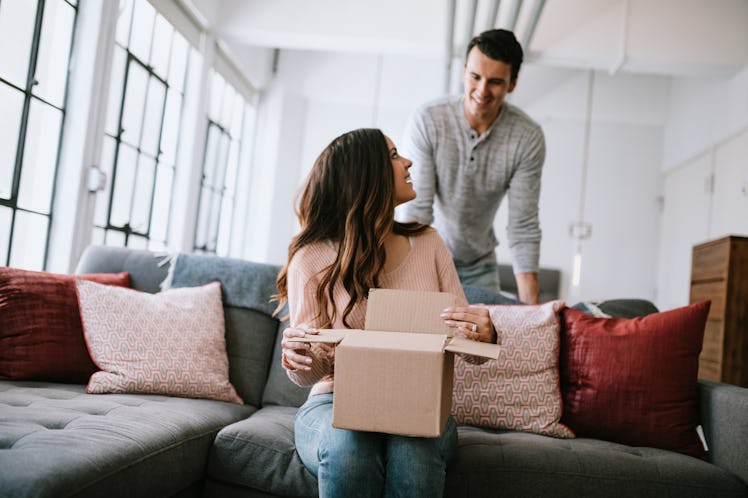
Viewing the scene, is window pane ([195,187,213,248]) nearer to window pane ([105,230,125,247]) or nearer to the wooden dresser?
window pane ([105,230,125,247])

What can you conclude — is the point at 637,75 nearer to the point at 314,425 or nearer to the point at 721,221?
the point at 721,221

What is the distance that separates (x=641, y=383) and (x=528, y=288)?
57cm

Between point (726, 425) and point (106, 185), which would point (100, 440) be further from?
point (106, 185)

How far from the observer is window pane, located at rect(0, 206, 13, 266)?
8.33 feet

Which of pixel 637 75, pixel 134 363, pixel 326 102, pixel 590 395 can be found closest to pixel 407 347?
pixel 590 395

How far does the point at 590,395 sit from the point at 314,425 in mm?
798

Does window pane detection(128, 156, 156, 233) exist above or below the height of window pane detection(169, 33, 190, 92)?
below

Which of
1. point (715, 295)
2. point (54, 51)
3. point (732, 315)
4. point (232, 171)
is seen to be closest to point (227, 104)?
point (232, 171)

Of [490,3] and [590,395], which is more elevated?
[490,3]

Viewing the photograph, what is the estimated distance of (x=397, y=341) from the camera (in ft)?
3.74

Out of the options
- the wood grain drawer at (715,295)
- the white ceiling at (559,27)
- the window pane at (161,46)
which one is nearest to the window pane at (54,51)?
the window pane at (161,46)

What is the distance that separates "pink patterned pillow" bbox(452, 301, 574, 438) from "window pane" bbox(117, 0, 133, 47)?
2270 mm

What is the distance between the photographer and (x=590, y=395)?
5.88 ft

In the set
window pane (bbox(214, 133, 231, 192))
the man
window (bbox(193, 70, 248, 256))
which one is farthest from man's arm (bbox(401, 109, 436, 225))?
window pane (bbox(214, 133, 231, 192))
